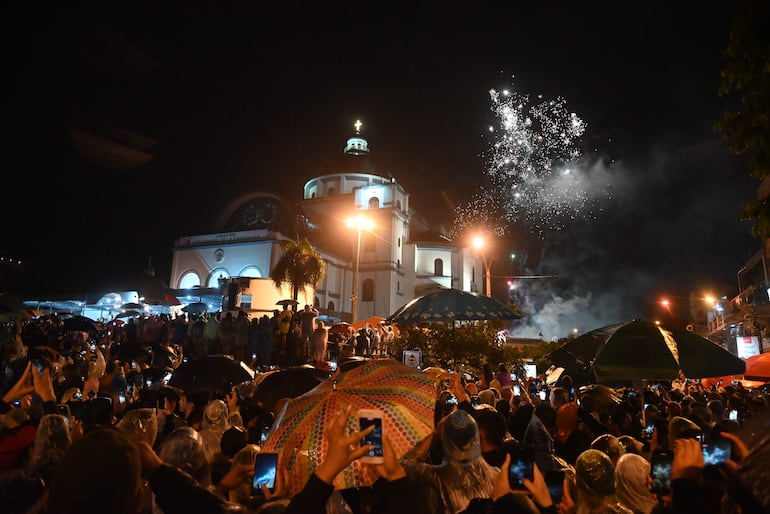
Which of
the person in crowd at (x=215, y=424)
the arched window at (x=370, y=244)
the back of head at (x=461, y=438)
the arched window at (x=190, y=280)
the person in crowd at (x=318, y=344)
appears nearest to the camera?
the back of head at (x=461, y=438)

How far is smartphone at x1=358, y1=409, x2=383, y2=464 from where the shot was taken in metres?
2.99

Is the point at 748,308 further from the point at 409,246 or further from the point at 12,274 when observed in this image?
the point at 12,274

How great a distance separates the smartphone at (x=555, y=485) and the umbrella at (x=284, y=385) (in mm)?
3519

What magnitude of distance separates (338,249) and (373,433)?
50203mm

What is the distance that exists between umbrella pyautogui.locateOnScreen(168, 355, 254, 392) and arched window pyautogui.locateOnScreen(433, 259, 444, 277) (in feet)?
154

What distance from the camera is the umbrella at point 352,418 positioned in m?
3.14

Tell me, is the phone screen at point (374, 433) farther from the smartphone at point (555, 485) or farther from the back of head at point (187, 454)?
the back of head at point (187, 454)

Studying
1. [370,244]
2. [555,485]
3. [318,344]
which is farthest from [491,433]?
[370,244]

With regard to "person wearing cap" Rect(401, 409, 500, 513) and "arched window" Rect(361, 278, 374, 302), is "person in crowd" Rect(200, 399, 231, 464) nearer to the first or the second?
"person wearing cap" Rect(401, 409, 500, 513)

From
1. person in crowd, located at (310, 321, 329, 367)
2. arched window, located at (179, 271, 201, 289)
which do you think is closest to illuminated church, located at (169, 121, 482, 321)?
Answer: arched window, located at (179, 271, 201, 289)

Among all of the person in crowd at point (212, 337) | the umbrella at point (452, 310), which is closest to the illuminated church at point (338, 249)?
the person in crowd at point (212, 337)

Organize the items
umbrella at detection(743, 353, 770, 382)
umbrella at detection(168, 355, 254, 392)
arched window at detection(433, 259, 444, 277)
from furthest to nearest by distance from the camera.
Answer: arched window at detection(433, 259, 444, 277) → umbrella at detection(743, 353, 770, 382) → umbrella at detection(168, 355, 254, 392)

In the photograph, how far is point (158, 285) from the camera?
42.2 metres

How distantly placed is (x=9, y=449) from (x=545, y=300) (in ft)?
224
